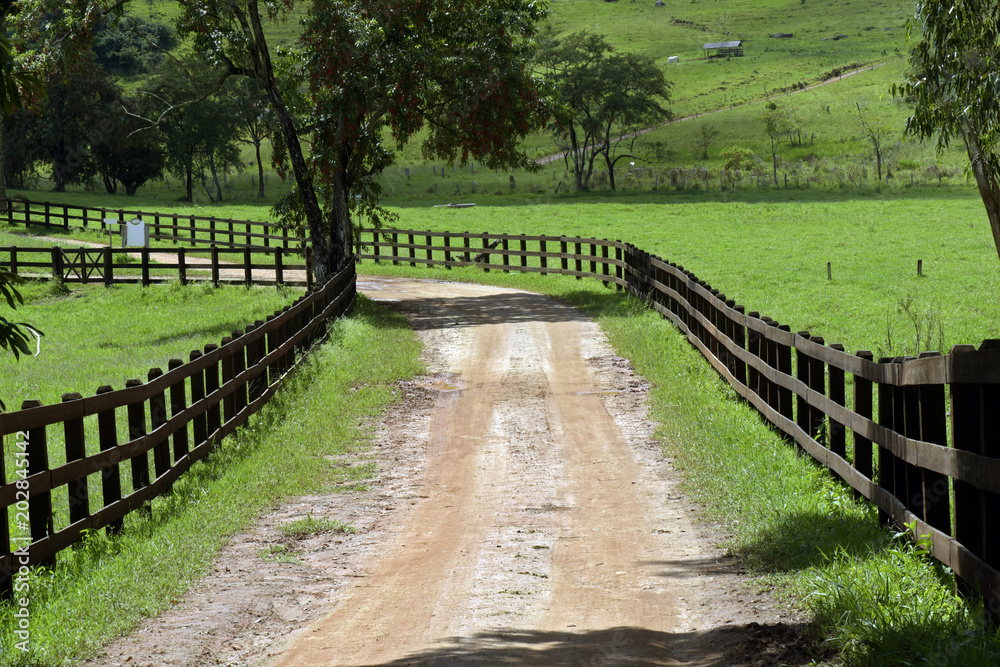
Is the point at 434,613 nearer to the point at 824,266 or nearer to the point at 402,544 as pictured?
the point at 402,544

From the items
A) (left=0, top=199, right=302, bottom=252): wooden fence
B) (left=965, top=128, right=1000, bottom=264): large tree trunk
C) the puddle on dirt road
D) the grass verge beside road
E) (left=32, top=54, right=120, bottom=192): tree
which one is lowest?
the grass verge beside road

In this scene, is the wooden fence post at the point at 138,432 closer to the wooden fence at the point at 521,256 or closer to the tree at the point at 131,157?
the wooden fence at the point at 521,256

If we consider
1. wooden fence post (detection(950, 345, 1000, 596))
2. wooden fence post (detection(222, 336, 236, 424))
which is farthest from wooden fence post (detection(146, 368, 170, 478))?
wooden fence post (detection(950, 345, 1000, 596))

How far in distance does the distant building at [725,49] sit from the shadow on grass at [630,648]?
163m

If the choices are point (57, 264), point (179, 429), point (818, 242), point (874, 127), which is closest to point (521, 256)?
point (818, 242)

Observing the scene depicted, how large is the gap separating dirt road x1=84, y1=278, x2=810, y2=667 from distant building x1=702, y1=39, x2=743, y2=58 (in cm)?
15753

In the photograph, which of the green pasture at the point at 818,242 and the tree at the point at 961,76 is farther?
the green pasture at the point at 818,242

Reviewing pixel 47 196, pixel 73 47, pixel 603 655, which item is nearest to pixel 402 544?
pixel 603 655

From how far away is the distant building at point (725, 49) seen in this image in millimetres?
160250

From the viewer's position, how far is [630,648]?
5.79 m

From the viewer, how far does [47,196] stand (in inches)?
2739

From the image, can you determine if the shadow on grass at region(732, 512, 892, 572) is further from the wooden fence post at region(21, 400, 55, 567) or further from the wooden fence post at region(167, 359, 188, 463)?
the wooden fence post at region(167, 359, 188, 463)

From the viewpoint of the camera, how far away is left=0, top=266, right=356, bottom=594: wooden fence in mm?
6855

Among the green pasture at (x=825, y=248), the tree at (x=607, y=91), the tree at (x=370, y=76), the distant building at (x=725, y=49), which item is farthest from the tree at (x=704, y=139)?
the tree at (x=370, y=76)
